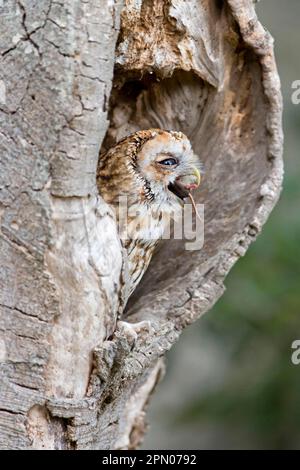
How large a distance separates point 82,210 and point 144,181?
0.60m

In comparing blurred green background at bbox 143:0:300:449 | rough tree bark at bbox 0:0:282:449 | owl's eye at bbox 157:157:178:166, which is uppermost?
blurred green background at bbox 143:0:300:449

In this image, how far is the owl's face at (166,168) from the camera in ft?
11.8

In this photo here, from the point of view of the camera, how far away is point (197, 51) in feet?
11.9

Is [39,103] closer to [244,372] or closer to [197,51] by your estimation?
[197,51]

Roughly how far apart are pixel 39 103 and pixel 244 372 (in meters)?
3.28

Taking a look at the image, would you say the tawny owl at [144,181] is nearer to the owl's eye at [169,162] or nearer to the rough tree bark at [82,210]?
the owl's eye at [169,162]

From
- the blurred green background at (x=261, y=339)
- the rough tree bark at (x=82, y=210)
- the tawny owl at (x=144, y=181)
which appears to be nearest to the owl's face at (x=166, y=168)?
the tawny owl at (x=144, y=181)

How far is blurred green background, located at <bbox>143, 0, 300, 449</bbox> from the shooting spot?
16.8 ft

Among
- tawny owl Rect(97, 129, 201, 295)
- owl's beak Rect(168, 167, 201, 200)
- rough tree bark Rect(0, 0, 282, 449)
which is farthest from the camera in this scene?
owl's beak Rect(168, 167, 201, 200)

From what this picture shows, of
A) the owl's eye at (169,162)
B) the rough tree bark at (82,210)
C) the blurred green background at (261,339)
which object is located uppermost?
the blurred green background at (261,339)

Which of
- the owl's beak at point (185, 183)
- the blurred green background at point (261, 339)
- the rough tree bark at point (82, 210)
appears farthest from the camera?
the blurred green background at point (261, 339)

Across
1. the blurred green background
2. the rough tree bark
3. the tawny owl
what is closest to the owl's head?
the tawny owl

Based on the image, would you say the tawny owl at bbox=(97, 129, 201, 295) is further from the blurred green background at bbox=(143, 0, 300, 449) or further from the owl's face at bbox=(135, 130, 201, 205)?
the blurred green background at bbox=(143, 0, 300, 449)

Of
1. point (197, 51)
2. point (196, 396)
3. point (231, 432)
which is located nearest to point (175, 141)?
point (197, 51)
